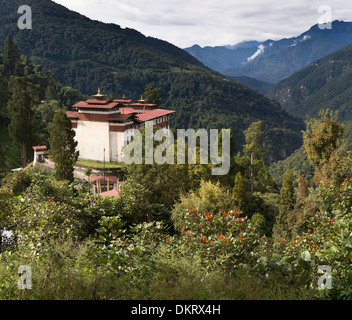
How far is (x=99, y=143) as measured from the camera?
34.8m

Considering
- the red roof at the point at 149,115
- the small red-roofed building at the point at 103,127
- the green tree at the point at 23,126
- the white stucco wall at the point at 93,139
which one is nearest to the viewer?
the green tree at the point at 23,126

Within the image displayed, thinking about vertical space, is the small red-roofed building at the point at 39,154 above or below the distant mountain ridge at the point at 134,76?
below

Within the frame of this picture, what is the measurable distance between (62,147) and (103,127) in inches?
349

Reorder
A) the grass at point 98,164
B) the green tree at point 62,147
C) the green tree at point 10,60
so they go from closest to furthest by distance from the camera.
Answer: the green tree at point 62,147, the grass at point 98,164, the green tree at point 10,60

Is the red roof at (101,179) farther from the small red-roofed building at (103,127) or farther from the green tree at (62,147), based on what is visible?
the green tree at (62,147)

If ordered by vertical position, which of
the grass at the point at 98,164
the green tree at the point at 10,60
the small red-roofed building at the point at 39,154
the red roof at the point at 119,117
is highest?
the green tree at the point at 10,60

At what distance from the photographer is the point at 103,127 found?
34.4 metres

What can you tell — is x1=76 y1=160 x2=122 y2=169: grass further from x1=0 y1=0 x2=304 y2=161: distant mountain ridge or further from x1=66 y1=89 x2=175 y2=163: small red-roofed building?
x1=0 y1=0 x2=304 y2=161: distant mountain ridge

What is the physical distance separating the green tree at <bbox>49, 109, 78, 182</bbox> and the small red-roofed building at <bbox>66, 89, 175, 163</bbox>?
24.9ft

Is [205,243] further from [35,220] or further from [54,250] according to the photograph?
[35,220]

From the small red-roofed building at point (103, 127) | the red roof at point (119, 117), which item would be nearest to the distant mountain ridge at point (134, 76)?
the small red-roofed building at point (103, 127)

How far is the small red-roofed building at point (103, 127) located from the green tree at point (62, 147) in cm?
759

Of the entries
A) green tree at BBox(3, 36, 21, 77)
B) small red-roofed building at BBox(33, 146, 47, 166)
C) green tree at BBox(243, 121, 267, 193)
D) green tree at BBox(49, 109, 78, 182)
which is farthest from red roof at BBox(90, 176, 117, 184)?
green tree at BBox(3, 36, 21, 77)

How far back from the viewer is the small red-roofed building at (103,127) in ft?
111
